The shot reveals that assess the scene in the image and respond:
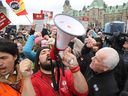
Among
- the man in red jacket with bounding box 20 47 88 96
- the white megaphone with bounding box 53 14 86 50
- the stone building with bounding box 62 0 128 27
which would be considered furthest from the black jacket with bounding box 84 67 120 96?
the stone building with bounding box 62 0 128 27

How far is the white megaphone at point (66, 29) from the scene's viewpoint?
3.18 m

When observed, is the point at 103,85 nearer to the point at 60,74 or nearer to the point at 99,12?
the point at 60,74

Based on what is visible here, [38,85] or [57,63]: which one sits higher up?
[57,63]

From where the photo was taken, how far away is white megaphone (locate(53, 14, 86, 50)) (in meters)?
3.18

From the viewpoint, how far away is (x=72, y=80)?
348 cm

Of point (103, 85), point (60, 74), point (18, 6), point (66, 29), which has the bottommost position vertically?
point (18, 6)

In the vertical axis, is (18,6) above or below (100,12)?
above

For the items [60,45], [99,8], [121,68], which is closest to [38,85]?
[60,45]

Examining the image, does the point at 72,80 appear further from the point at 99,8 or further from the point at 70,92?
the point at 99,8

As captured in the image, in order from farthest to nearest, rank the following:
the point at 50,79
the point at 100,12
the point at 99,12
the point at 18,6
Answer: the point at 100,12 → the point at 99,12 → the point at 18,6 → the point at 50,79

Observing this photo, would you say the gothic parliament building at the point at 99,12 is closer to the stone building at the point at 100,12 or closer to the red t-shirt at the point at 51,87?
the stone building at the point at 100,12

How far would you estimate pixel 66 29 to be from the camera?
324cm

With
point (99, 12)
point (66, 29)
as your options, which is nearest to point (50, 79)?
point (66, 29)

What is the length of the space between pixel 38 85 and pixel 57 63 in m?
0.34
